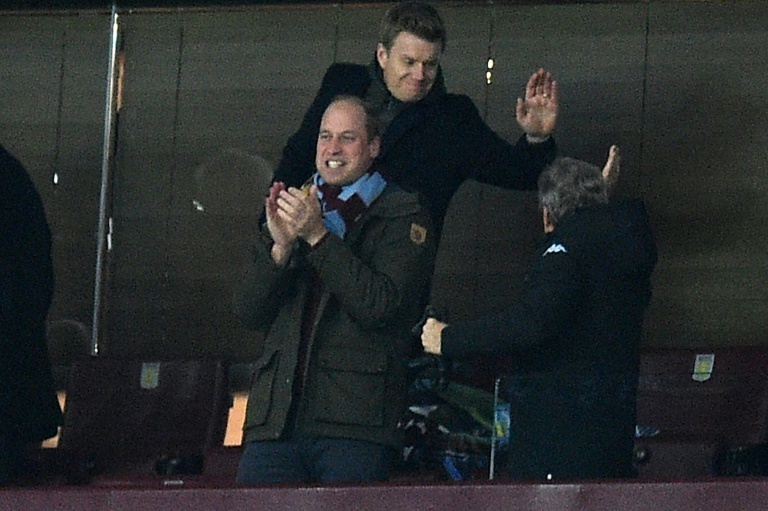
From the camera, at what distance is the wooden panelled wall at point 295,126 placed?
8141 mm

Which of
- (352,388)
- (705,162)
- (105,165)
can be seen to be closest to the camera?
(352,388)

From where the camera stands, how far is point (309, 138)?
6.31 metres

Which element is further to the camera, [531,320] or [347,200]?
[347,200]

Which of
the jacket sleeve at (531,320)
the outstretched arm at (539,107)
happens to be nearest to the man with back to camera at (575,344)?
the jacket sleeve at (531,320)

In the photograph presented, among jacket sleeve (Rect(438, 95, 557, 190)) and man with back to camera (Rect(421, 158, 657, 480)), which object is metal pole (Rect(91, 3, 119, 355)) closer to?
jacket sleeve (Rect(438, 95, 557, 190))

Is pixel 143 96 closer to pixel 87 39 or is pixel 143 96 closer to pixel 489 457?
pixel 87 39

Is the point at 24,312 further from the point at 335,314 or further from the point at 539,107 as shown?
the point at 539,107

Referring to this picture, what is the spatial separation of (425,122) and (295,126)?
7.34ft

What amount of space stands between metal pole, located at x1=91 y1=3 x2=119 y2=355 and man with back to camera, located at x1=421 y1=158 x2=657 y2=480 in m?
3.36

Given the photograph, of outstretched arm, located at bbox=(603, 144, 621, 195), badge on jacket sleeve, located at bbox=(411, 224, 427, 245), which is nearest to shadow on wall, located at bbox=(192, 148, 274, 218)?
outstretched arm, located at bbox=(603, 144, 621, 195)

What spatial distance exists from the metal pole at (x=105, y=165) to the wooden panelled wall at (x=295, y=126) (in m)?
0.03

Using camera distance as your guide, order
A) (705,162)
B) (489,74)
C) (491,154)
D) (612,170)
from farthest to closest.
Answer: (489,74)
(705,162)
(491,154)
(612,170)

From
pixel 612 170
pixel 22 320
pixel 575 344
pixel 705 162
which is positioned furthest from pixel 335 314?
pixel 705 162

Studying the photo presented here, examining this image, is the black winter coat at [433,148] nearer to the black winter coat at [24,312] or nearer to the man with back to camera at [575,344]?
the black winter coat at [24,312]
